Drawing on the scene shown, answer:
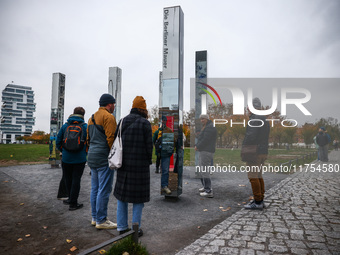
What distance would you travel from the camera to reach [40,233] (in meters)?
3.74

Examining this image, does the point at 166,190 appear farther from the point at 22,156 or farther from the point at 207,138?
the point at 22,156

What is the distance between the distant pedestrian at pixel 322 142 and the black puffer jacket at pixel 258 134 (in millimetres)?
11159

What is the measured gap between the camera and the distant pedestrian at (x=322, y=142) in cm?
1396

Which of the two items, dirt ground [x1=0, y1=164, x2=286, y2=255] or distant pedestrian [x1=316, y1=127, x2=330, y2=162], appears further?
distant pedestrian [x1=316, y1=127, x2=330, y2=162]

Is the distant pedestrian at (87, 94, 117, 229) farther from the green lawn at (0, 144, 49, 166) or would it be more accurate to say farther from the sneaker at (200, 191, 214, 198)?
the green lawn at (0, 144, 49, 166)

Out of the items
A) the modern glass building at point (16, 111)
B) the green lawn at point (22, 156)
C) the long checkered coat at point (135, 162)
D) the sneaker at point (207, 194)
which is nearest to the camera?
the long checkered coat at point (135, 162)

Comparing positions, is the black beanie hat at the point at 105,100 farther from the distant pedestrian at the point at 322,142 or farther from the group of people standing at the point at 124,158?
the distant pedestrian at the point at 322,142

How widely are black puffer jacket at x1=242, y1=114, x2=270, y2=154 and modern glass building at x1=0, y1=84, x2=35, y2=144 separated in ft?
531

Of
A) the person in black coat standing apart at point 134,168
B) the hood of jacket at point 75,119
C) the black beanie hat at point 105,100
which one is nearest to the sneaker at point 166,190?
the person in black coat standing apart at point 134,168

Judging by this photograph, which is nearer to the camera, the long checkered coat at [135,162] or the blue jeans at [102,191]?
the long checkered coat at [135,162]

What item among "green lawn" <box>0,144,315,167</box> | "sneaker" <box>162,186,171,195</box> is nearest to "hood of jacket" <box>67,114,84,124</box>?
"sneaker" <box>162,186,171,195</box>

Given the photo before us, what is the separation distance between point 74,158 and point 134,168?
1.98 m

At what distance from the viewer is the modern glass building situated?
142625 millimetres

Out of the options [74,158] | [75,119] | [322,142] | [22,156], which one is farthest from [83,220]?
[22,156]
